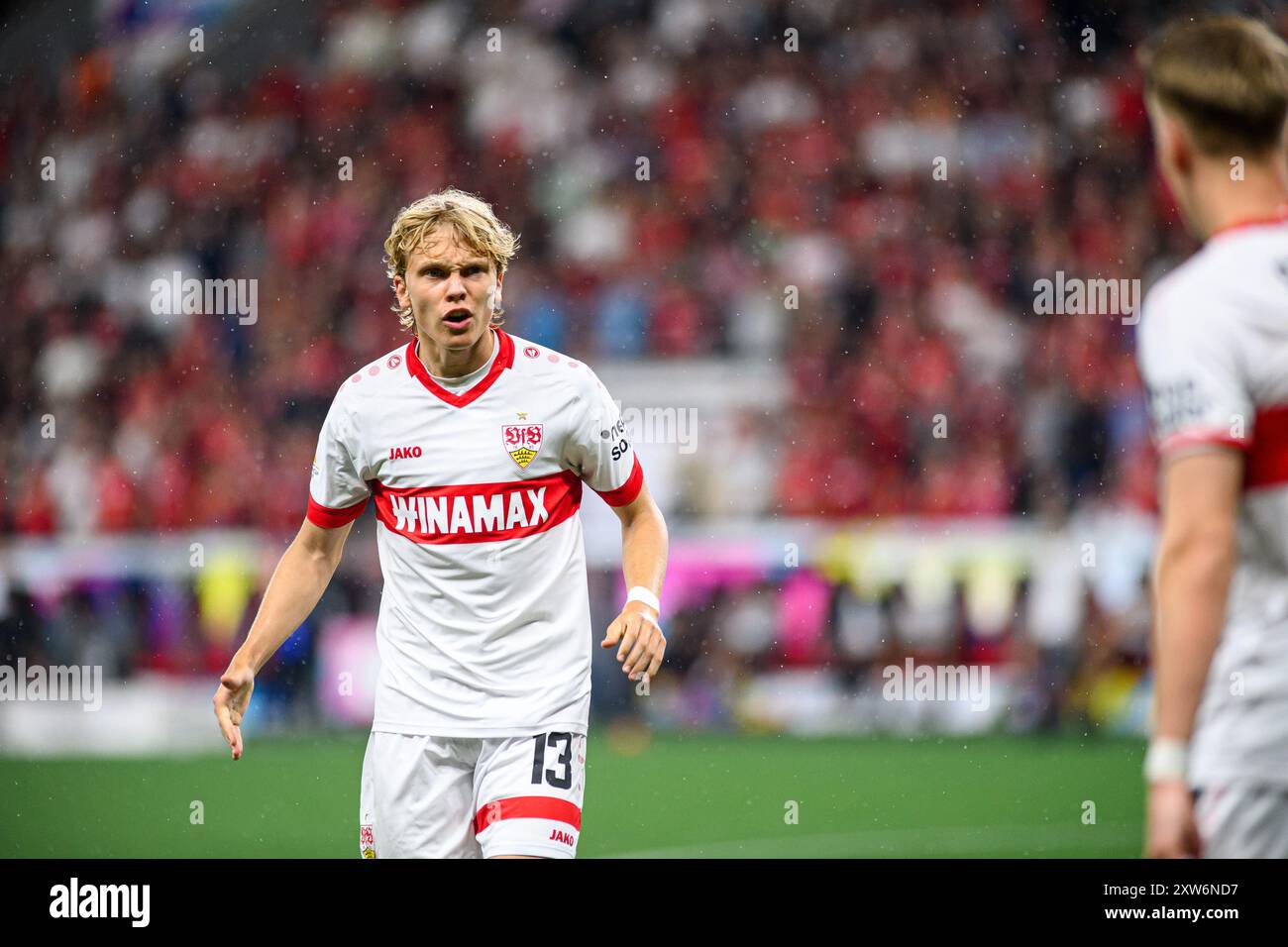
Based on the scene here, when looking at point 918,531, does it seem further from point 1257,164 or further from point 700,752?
point 1257,164

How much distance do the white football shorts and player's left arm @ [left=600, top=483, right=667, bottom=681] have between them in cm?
33

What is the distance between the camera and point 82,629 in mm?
10766

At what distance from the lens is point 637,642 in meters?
3.65

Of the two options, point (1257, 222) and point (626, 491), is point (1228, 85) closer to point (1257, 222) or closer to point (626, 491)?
point (1257, 222)

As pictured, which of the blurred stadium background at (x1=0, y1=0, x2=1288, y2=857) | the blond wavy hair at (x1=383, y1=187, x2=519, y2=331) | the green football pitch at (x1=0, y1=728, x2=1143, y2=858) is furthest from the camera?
the blurred stadium background at (x1=0, y1=0, x2=1288, y2=857)

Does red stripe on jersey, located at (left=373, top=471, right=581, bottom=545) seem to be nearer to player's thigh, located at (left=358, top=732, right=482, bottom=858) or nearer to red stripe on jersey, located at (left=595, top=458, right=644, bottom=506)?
red stripe on jersey, located at (left=595, top=458, right=644, bottom=506)

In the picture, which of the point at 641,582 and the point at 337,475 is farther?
the point at 337,475

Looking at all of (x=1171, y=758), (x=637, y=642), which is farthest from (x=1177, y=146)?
(x=637, y=642)

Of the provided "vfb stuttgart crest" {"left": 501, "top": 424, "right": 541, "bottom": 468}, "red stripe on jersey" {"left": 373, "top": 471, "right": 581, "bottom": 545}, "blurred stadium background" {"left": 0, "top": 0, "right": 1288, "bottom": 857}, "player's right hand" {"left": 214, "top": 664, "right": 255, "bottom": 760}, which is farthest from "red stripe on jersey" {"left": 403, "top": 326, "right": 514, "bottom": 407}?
"blurred stadium background" {"left": 0, "top": 0, "right": 1288, "bottom": 857}

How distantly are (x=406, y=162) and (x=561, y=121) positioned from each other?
4.71ft

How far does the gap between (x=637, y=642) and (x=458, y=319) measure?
37.6 inches

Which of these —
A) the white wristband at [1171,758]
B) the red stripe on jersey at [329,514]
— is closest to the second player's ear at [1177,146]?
the white wristband at [1171,758]

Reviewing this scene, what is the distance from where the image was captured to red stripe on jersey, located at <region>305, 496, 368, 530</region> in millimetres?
4185

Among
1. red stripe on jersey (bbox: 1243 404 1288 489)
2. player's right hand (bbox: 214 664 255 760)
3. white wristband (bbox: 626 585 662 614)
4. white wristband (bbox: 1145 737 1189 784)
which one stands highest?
red stripe on jersey (bbox: 1243 404 1288 489)
